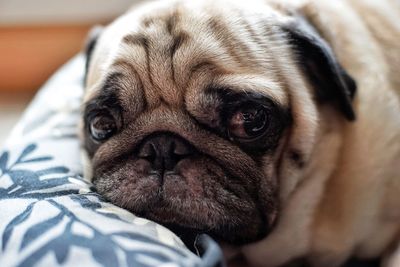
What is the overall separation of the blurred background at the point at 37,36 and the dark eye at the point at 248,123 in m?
1.86

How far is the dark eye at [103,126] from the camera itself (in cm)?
145

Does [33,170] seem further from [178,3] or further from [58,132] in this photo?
[178,3]

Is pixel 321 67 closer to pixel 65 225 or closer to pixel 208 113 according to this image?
Answer: pixel 208 113

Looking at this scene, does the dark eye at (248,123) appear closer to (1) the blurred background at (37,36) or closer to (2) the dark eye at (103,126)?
(2) the dark eye at (103,126)

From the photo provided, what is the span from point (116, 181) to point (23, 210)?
0.22m

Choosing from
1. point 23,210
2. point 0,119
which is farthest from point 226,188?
point 0,119

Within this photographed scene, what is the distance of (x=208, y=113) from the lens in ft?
4.41

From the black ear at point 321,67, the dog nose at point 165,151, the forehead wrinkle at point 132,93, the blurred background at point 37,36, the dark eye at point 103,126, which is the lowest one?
the blurred background at point 37,36

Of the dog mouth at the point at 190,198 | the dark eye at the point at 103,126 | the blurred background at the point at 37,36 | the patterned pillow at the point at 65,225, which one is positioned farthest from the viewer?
the blurred background at the point at 37,36

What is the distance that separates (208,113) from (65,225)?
0.39 meters

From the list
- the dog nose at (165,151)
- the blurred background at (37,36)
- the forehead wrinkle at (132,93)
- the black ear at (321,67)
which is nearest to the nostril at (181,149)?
the dog nose at (165,151)

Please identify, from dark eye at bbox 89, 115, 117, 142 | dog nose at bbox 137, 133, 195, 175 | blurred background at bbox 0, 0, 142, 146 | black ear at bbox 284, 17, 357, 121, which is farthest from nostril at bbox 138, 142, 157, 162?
blurred background at bbox 0, 0, 142, 146

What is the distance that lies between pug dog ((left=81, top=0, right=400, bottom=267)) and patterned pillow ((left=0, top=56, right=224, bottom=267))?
0.26 feet

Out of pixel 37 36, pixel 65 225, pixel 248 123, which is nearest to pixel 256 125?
pixel 248 123
